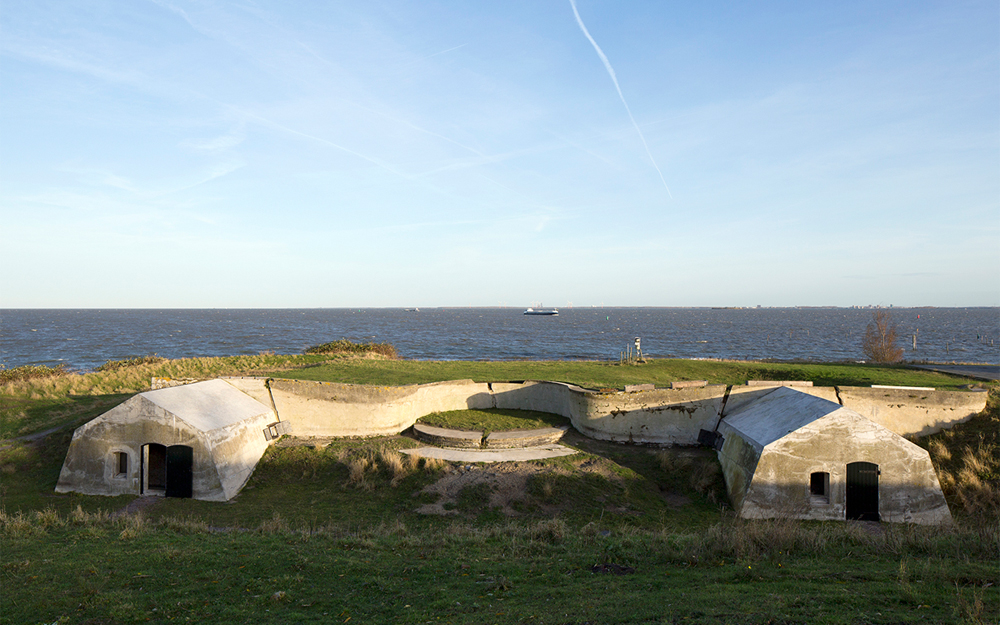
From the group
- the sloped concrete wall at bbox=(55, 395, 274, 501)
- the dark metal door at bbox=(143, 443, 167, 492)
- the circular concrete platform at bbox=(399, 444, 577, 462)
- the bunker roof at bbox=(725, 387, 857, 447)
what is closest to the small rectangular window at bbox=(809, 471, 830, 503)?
the bunker roof at bbox=(725, 387, 857, 447)

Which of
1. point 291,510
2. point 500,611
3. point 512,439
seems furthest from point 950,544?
point 291,510

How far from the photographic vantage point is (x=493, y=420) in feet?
80.1

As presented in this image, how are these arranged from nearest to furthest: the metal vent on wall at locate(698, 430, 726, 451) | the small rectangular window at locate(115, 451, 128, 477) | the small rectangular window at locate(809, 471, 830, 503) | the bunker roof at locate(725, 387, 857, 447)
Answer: the small rectangular window at locate(809, 471, 830, 503)
the bunker roof at locate(725, 387, 857, 447)
the small rectangular window at locate(115, 451, 128, 477)
the metal vent on wall at locate(698, 430, 726, 451)

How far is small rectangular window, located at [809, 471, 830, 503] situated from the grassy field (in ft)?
3.75

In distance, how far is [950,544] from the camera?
1091cm

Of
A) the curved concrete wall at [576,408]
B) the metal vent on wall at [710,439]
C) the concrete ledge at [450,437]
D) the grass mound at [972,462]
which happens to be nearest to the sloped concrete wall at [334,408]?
the curved concrete wall at [576,408]

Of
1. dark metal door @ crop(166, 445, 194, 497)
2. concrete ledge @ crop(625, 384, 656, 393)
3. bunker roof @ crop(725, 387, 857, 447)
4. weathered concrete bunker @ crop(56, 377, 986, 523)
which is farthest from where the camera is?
concrete ledge @ crop(625, 384, 656, 393)

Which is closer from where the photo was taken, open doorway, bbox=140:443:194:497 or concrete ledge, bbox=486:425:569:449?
open doorway, bbox=140:443:194:497

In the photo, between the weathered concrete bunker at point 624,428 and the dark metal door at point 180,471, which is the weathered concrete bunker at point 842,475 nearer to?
the weathered concrete bunker at point 624,428

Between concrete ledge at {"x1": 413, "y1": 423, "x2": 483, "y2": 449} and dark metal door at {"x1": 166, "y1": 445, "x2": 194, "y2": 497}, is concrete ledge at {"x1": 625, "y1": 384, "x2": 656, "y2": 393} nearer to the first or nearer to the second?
concrete ledge at {"x1": 413, "y1": 423, "x2": 483, "y2": 449}

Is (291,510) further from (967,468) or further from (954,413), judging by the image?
(954,413)

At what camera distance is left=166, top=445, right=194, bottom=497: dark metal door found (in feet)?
60.4

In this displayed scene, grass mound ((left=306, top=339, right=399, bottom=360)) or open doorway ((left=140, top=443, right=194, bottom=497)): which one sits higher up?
grass mound ((left=306, top=339, right=399, bottom=360))

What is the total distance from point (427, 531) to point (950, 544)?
12376 millimetres
